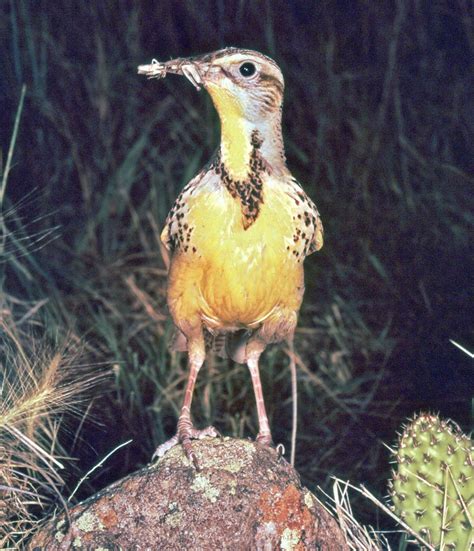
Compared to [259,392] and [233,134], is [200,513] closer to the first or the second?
[259,392]

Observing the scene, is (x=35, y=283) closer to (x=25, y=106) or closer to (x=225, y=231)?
(x=25, y=106)

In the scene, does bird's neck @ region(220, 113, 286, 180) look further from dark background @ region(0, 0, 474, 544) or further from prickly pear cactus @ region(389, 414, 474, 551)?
dark background @ region(0, 0, 474, 544)

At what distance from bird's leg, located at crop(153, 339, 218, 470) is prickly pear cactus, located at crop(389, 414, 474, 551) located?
2.25ft

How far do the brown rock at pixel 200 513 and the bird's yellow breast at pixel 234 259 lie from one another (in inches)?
25.9

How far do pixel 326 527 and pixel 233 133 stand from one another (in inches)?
55.0

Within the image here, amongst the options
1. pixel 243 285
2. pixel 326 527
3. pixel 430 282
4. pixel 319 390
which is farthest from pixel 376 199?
pixel 326 527

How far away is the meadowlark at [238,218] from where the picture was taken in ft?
15.1

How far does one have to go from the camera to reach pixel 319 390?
6746 mm

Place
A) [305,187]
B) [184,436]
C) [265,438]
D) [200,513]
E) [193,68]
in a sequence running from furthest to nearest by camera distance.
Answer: [305,187]
[265,438]
[184,436]
[193,68]
[200,513]

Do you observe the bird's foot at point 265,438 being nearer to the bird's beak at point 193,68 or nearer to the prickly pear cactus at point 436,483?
the prickly pear cactus at point 436,483

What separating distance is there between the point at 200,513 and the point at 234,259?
94 centimetres

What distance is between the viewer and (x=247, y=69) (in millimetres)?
4637

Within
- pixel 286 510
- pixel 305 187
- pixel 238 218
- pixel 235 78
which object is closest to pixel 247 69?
pixel 235 78

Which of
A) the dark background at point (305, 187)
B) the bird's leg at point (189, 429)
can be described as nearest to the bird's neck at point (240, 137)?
the bird's leg at point (189, 429)
